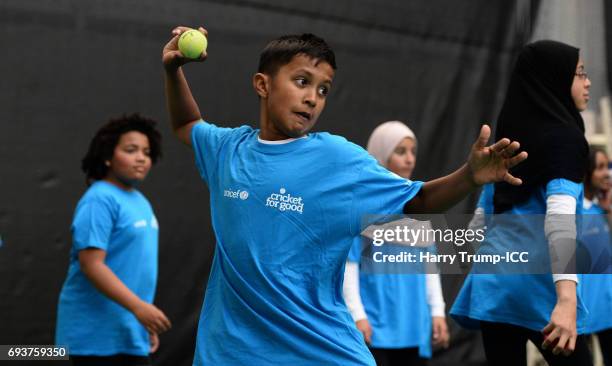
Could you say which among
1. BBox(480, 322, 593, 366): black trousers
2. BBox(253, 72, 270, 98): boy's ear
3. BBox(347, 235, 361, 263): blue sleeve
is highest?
BBox(253, 72, 270, 98): boy's ear

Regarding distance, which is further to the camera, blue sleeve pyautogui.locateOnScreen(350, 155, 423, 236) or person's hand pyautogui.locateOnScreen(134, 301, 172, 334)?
person's hand pyautogui.locateOnScreen(134, 301, 172, 334)

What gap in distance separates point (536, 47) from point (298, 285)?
4.58 ft

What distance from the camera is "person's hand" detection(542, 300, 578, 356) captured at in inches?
116

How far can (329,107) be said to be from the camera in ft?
19.1

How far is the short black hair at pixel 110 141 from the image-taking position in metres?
4.68

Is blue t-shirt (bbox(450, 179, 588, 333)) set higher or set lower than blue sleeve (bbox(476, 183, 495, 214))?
lower

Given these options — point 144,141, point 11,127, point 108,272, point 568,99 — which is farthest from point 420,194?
point 11,127

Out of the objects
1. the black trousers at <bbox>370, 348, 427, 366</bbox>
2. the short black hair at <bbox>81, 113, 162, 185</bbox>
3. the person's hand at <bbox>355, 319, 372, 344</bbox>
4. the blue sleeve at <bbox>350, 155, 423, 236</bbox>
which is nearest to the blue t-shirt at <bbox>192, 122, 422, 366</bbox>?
the blue sleeve at <bbox>350, 155, 423, 236</bbox>

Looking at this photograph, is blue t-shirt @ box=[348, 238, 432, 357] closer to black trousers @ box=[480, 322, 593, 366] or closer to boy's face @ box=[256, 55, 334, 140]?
black trousers @ box=[480, 322, 593, 366]

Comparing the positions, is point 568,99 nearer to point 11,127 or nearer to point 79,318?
point 79,318

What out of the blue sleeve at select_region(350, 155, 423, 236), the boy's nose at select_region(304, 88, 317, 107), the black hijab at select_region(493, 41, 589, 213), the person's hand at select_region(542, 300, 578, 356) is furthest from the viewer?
the black hijab at select_region(493, 41, 589, 213)

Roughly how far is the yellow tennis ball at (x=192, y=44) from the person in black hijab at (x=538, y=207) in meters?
1.15

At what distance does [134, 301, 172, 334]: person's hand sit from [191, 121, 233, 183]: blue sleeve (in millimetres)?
1179

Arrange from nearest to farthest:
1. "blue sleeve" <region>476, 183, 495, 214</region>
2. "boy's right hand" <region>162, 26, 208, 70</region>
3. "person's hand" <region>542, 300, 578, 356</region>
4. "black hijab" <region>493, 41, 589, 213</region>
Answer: "person's hand" <region>542, 300, 578, 356</region> → "boy's right hand" <region>162, 26, 208, 70</region> → "black hijab" <region>493, 41, 589, 213</region> → "blue sleeve" <region>476, 183, 495, 214</region>
